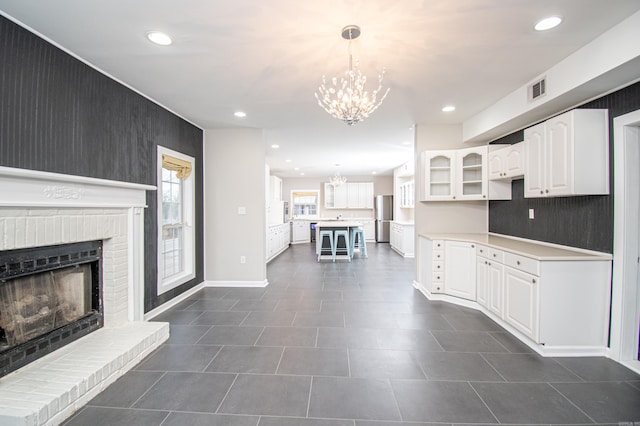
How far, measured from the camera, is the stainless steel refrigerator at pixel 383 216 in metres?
10.4

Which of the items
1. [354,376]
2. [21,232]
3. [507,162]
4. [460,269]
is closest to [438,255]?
[460,269]

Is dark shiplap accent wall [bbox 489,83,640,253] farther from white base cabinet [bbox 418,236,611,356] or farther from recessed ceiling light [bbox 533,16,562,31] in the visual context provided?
recessed ceiling light [bbox 533,16,562,31]

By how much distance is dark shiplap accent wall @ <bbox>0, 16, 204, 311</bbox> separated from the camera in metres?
2.00

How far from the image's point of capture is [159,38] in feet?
7.22

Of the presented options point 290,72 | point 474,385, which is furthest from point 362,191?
point 474,385

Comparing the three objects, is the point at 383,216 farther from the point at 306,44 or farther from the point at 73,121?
the point at 73,121

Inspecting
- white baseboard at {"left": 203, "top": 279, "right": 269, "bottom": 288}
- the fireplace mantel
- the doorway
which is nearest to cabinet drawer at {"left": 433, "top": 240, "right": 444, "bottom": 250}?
the doorway

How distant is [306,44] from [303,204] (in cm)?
921

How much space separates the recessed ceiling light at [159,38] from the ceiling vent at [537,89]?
3314 millimetres

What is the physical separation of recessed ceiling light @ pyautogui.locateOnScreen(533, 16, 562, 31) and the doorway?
106 centimetres

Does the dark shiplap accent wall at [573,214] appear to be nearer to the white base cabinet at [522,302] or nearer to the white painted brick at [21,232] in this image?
the white base cabinet at [522,302]

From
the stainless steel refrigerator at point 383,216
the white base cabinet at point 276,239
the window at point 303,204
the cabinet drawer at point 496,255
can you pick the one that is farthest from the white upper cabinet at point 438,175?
the window at point 303,204

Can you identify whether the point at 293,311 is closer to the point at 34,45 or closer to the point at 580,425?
the point at 580,425

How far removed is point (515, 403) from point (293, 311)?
2.37 meters
